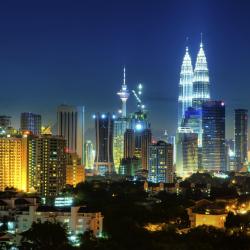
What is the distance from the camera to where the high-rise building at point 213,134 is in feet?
154

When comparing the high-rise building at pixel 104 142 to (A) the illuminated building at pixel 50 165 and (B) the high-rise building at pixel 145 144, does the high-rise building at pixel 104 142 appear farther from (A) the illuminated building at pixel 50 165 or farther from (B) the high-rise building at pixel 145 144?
(A) the illuminated building at pixel 50 165

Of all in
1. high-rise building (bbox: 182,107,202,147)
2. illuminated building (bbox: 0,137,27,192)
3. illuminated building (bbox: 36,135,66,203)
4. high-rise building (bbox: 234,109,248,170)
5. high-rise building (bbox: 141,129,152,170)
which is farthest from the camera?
high-rise building (bbox: 234,109,248,170)

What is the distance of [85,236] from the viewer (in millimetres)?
14453

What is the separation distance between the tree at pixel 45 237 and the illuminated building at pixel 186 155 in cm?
3201

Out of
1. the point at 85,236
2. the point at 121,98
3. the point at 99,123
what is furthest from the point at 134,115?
the point at 85,236

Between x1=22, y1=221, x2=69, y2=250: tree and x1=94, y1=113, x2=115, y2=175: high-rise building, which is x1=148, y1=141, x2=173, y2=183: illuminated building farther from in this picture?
x1=22, y1=221, x2=69, y2=250: tree

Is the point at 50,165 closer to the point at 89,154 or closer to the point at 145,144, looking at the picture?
the point at 145,144

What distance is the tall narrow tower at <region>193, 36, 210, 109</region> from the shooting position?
5016 centimetres

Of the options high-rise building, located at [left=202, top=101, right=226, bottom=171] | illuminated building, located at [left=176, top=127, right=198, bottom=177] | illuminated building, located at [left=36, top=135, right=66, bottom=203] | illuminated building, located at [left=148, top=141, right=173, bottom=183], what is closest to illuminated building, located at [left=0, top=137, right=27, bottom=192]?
illuminated building, located at [left=36, top=135, right=66, bottom=203]

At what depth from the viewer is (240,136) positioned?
168ft

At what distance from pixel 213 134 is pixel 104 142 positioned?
7784 mm

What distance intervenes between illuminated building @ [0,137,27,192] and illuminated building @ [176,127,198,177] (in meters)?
20.5

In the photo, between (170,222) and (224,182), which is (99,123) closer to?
(224,182)

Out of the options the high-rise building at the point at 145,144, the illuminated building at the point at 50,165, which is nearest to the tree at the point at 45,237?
the illuminated building at the point at 50,165
